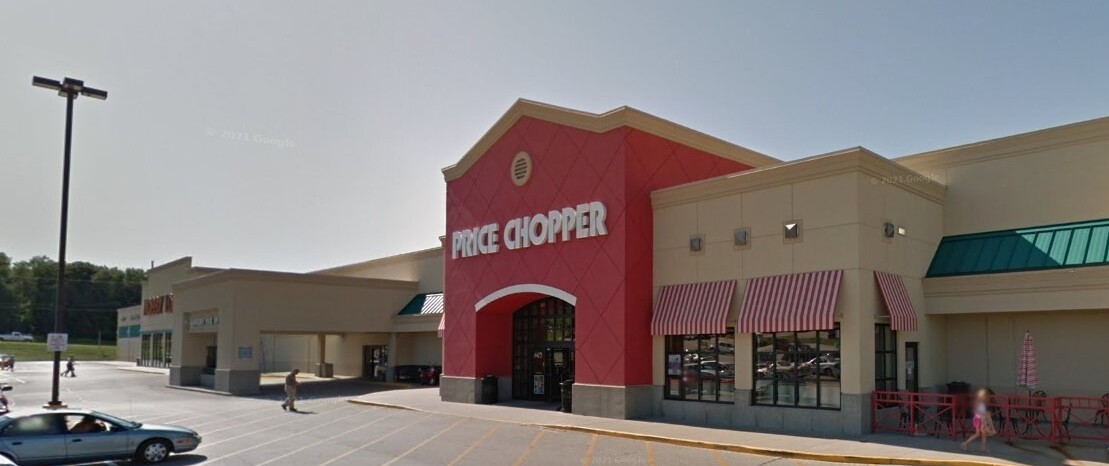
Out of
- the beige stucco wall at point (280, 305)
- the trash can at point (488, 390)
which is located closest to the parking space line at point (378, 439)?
the trash can at point (488, 390)

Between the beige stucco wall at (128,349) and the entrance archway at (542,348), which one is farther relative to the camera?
the beige stucco wall at (128,349)

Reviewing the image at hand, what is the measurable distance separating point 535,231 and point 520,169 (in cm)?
255

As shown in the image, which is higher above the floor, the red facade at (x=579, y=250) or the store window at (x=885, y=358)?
the red facade at (x=579, y=250)

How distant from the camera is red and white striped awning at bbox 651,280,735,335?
23203 mm

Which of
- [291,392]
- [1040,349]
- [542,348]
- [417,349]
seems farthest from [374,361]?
[1040,349]

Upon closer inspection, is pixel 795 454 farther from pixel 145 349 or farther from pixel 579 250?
pixel 145 349

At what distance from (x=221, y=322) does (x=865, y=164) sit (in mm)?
31710

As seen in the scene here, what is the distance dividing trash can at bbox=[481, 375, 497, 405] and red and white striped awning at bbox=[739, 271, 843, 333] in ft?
36.7

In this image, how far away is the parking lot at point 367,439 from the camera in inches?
683

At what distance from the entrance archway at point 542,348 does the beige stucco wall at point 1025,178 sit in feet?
42.1

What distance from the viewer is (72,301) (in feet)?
451

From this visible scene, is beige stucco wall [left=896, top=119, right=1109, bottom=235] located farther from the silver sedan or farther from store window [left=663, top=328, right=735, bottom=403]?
the silver sedan

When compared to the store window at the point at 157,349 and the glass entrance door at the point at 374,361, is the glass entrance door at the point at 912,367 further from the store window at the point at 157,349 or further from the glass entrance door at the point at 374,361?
the store window at the point at 157,349

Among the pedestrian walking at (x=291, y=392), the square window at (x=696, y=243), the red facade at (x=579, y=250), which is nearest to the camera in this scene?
the square window at (x=696, y=243)
